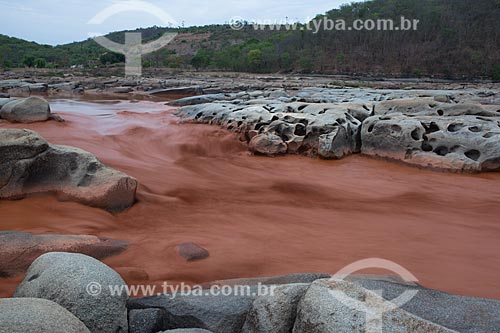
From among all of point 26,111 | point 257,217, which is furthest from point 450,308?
point 26,111

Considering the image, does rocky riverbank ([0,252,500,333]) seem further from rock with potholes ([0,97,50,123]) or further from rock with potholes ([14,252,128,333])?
rock with potholes ([0,97,50,123])

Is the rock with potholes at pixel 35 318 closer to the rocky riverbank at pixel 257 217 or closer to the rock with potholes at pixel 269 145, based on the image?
the rocky riverbank at pixel 257 217

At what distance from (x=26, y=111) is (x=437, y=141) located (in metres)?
8.01

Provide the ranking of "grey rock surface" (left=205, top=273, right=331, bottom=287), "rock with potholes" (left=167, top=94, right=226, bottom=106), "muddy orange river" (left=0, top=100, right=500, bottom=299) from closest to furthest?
"grey rock surface" (left=205, top=273, right=331, bottom=287) → "muddy orange river" (left=0, top=100, right=500, bottom=299) → "rock with potholes" (left=167, top=94, right=226, bottom=106)

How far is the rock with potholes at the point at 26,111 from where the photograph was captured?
877 cm

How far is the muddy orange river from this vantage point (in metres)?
3.48

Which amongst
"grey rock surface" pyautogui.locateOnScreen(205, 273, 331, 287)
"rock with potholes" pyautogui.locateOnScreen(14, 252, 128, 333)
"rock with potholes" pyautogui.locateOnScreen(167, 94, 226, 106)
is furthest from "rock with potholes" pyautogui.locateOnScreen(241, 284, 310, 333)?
"rock with potholes" pyautogui.locateOnScreen(167, 94, 226, 106)

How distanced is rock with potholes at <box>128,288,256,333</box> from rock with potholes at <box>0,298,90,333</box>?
2.22ft

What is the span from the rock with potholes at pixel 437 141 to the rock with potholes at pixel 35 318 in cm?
610

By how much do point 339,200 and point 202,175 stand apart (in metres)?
2.12

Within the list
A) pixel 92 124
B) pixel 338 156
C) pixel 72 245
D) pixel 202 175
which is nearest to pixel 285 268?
pixel 72 245

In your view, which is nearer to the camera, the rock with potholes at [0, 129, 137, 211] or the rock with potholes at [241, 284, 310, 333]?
the rock with potholes at [241, 284, 310, 333]

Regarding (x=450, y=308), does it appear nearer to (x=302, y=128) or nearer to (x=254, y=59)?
(x=302, y=128)

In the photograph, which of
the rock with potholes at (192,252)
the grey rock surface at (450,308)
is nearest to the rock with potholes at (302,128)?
the rock with potholes at (192,252)
